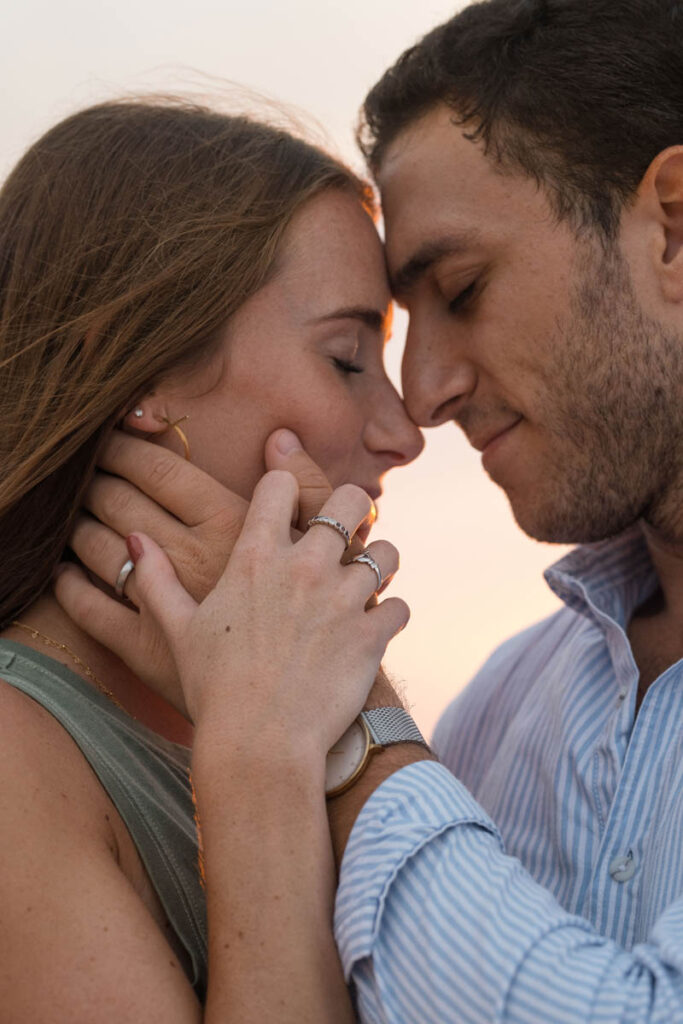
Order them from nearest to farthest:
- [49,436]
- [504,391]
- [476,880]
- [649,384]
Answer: [476,880] → [49,436] → [649,384] → [504,391]

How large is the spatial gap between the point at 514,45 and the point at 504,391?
87 cm

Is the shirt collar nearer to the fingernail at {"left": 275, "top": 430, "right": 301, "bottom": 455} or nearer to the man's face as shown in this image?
the man's face

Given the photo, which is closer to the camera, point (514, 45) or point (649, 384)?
point (649, 384)

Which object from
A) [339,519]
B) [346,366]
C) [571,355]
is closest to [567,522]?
[571,355]

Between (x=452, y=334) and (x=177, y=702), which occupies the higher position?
(x=452, y=334)

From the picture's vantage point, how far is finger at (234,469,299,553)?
1924 millimetres

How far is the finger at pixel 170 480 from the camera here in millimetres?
2043

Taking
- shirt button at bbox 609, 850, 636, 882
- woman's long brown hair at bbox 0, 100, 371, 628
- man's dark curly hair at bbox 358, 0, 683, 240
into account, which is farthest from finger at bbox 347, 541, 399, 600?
man's dark curly hair at bbox 358, 0, 683, 240

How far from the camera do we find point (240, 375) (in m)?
2.24

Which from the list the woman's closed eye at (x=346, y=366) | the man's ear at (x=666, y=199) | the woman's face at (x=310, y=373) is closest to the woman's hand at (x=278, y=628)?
the woman's face at (x=310, y=373)

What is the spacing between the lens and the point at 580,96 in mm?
2510

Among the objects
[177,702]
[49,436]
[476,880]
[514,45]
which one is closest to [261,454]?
[49,436]

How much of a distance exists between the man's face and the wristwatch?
0.91m

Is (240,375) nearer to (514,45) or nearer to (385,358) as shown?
(385,358)
